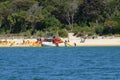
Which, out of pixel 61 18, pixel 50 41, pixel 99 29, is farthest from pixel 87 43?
pixel 61 18

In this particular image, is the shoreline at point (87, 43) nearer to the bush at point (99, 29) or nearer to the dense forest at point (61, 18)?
the dense forest at point (61, 18)

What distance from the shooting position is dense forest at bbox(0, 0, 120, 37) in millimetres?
109800

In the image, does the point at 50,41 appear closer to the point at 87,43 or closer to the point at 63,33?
the point at 63,33

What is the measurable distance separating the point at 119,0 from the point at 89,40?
1509 cm

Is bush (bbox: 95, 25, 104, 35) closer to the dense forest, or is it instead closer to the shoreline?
the dense forest

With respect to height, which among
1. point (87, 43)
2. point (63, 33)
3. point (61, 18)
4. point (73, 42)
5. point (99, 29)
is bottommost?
point (87, 43)

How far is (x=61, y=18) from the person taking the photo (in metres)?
114

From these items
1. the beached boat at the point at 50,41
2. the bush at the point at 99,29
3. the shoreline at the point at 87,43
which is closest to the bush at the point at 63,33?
the beached boat at the point at 50,41

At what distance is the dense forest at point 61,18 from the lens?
110 meters

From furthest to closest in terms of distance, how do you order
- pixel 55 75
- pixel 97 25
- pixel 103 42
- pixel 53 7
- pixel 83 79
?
pixel 53 7 → pixel 97 25 → pixel 103 42 → pixel 55 75 → pixel 83 79

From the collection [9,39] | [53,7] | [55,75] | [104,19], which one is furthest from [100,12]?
[55,75]

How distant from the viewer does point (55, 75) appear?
41.7 m

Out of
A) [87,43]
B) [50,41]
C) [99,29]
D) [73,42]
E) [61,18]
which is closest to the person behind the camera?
[73,42]

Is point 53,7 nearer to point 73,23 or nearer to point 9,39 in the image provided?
point 73,23
